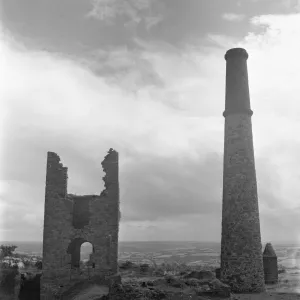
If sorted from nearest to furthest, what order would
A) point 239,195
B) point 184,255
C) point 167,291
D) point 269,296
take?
point 167,291 < point 269,296 < point 239,195 < point 184,255

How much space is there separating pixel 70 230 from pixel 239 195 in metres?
8.00

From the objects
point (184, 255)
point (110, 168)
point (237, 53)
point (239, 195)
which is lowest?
point (184, 255)

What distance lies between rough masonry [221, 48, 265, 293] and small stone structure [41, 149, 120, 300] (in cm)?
550

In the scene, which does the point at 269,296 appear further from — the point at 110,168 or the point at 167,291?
the point at 110,168

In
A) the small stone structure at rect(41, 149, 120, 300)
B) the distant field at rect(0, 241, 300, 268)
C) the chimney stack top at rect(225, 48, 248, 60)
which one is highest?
the chimney stack top at rect(225, 48, 248, 60)

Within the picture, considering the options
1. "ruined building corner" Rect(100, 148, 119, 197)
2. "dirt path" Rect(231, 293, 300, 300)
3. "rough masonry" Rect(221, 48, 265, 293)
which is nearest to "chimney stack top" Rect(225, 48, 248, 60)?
"rough masonry" Rect(221, 48, 265, 293)

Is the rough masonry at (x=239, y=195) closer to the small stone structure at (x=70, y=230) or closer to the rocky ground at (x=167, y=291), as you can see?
the rocky ground at (x=167, y=291)

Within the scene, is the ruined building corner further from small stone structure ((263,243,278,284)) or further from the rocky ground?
small stone structure ((263,243,278,284))

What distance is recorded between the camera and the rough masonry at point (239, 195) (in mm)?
19703

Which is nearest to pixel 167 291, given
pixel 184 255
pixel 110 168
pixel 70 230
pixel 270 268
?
pixel 70 230

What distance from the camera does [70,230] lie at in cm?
1850

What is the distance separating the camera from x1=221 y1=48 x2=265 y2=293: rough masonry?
19703 millimetres

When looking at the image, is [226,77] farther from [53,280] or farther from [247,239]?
[53,280]

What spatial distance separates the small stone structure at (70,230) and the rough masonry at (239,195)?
5500 mm
